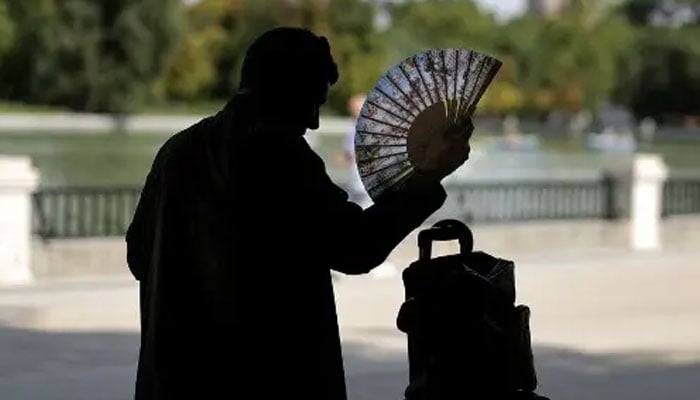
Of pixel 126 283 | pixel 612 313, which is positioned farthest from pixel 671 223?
pixel 126 283

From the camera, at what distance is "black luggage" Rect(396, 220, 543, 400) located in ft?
10.3

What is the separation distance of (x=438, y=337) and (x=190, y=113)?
6495 cm

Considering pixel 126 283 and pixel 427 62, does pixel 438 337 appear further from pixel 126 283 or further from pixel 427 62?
pixel 126 283

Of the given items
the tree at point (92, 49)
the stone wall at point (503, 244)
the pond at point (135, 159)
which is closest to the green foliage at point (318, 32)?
the tree at point (92, 49)

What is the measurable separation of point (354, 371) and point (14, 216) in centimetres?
487

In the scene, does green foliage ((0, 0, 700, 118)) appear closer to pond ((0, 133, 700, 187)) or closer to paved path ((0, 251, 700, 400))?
pond ((0, 133, 700, 187))

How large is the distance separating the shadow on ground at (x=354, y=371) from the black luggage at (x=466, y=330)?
4244mm

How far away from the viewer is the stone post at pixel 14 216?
1186cm

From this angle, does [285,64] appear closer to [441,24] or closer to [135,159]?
[135,159]

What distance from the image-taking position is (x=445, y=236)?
132 inches

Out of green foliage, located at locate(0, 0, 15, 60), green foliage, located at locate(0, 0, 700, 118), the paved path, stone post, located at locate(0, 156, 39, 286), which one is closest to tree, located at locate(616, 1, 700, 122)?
green foliage, located at locate(0, 0, 700, 118)

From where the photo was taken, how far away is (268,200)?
9.34ft

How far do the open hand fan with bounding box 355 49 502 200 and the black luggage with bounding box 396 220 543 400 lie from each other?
0.90 feet

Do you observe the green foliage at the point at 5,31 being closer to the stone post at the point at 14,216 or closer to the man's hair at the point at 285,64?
the stone post at the point at 14,216
